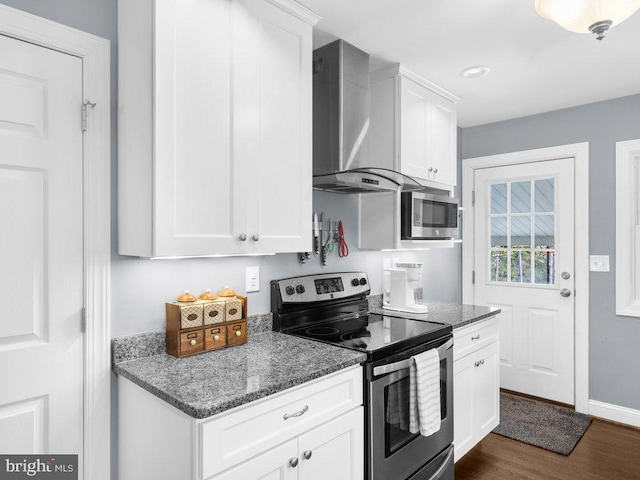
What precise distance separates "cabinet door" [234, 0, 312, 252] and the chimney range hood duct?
0.83 feet

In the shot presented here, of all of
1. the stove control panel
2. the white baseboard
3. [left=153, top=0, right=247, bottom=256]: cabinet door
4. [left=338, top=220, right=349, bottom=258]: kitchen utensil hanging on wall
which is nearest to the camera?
[left=153, top=0, right=247, bottom=256]: cabinet door

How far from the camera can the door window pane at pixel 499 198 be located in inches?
143

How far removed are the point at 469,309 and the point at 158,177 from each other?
2.11 metres

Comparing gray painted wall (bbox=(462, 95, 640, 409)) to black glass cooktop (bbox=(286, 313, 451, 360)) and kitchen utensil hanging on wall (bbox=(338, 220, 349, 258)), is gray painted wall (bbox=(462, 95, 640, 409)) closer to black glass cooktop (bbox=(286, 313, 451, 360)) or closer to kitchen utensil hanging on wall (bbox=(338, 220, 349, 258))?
black glass cooktop (bbox=(286, 313, 451, 360))

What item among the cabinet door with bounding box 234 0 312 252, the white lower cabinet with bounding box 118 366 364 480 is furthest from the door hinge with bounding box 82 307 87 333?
the cabinet door with bounding box 234 0 312 252

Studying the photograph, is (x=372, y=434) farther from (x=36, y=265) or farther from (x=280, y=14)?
(x=280, y=14)

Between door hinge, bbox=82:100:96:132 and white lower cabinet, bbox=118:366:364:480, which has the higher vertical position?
door hinge, bbox=82:100:96:132

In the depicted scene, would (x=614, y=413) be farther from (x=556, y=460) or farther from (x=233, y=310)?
(x=233, y=310)

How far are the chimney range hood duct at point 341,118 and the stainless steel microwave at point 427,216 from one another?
0.30 metres

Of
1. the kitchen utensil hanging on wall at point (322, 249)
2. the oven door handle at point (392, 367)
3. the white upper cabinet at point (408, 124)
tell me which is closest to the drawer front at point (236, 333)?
the oven door handle at point (392, 367)

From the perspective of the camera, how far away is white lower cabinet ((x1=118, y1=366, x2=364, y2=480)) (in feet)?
3.85

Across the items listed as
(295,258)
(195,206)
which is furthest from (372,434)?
(195,206)

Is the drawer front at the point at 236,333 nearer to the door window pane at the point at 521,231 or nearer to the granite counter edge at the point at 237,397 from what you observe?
the granite counter edge at the point at 237,397

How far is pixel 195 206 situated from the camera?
147 cm
